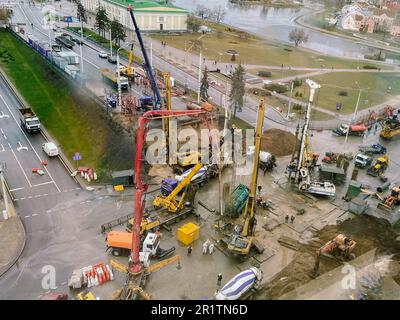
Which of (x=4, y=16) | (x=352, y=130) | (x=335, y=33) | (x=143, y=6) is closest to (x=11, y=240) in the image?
(x=352, y=130)

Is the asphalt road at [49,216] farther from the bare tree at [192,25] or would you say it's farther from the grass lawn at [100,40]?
the bare tree at [192,25]

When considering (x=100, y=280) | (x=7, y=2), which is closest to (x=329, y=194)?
(x=100, y=280)

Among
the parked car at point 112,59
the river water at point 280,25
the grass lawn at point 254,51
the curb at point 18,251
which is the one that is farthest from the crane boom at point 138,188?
the river water at point 280,25

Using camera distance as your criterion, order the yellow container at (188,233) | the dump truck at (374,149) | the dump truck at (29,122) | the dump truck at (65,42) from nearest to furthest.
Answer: the yellow container at (188,233)
the dump truck at (29,122)
the dump truck at (374,149)
the dump truck at (65,42)

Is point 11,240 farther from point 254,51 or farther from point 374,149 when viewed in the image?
point 254,51

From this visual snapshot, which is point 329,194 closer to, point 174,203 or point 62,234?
point 174,203

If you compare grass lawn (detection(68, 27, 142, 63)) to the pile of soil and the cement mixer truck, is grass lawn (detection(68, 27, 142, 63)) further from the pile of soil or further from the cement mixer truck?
the cement mixer truck

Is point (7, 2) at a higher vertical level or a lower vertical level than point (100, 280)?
higher
